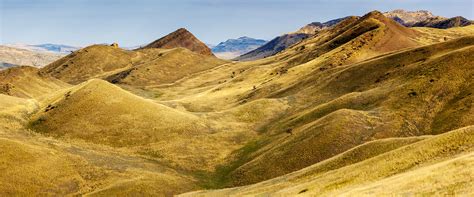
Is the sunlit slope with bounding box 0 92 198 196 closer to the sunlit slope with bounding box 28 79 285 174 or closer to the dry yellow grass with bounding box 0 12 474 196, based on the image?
the dry yellow grass with bounding box 0 12 474 196

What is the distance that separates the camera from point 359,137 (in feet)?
282

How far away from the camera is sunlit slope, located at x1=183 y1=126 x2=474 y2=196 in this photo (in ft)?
106

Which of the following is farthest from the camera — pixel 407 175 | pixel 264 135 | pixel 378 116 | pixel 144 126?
pixel 144 126

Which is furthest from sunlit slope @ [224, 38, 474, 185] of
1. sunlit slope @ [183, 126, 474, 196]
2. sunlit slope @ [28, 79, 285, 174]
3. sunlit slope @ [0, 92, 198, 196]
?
sunlit slope @ [183, 126, 474, 196]

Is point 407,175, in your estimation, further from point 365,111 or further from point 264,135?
point 264,135

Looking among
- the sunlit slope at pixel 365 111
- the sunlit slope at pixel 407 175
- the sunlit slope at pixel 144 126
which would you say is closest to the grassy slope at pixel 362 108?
the sunlit slope at pixel 365 111

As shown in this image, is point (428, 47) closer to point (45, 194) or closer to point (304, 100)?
point (304, 100)

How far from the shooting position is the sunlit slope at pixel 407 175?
1277 inches

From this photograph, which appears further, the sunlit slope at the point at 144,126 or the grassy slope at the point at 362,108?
the sunlit slope at the point at 144,126

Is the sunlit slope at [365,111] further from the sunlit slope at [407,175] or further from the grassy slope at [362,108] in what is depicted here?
the sunlit slope at [407,175]

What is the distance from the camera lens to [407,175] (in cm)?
3800

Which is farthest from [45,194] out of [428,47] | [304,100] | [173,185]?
[428,47]

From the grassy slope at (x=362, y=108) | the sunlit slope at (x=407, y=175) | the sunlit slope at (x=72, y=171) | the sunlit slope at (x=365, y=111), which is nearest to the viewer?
the sunlit slope at (x=407, y=175)

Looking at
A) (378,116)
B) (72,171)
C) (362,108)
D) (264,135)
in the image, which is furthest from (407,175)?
(264,135)
